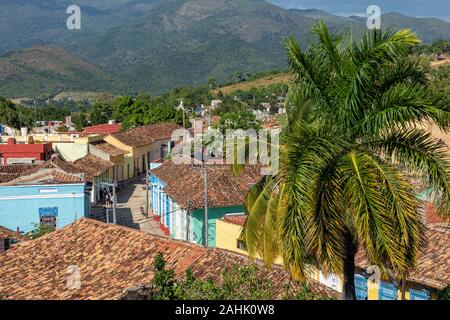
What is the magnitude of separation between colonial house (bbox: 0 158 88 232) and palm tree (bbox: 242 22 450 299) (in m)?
18.9

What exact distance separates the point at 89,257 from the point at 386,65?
26.9ft

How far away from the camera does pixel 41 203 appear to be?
1061 inches

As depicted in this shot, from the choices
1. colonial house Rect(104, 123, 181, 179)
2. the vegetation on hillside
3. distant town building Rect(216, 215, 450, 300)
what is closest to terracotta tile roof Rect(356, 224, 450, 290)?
distant town building Rect(216, 215, 450, 300)

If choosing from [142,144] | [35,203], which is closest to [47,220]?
[35,203]

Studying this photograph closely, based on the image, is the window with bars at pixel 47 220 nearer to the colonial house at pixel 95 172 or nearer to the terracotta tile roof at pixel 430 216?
the colonial house at pixel 95 172

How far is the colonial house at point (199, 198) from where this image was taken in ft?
73.8

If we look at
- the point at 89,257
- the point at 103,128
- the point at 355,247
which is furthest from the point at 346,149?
the point at 103,128

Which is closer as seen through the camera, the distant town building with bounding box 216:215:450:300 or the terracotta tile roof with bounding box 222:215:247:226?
the distant town building with bounding box 216:215:450:300

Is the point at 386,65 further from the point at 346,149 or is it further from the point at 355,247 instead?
the point at 355,247

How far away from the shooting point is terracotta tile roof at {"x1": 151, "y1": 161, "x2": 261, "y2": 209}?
2261cm

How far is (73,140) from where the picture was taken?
4297 cm

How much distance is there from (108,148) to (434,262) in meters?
33.5

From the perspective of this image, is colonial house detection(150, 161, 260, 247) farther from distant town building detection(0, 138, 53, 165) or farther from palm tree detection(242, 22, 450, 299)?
distant town building detection(0, 138, 53, 165)

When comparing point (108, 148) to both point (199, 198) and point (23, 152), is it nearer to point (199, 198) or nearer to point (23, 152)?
point (23, 152)
